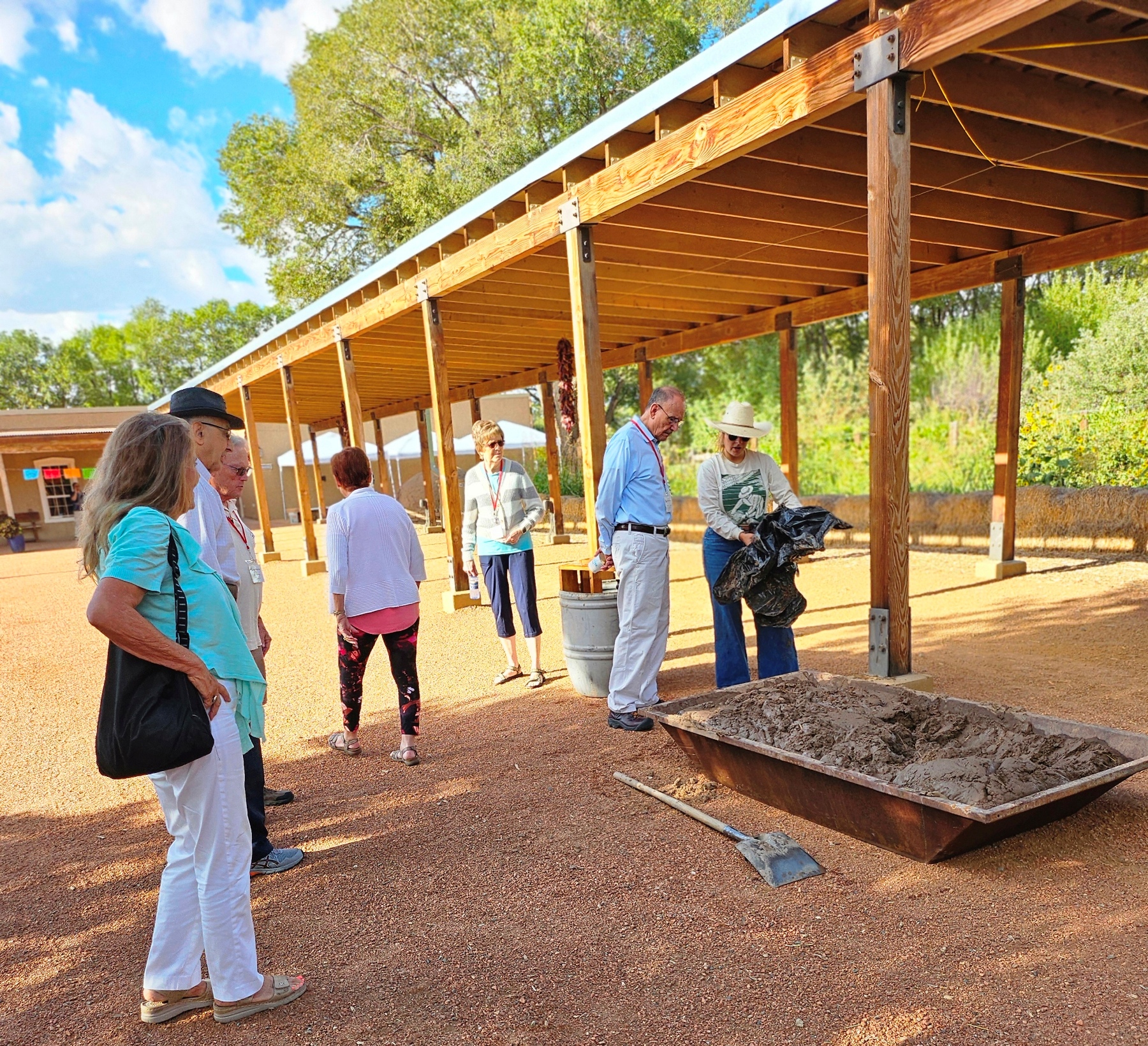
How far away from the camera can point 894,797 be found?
2.72 m

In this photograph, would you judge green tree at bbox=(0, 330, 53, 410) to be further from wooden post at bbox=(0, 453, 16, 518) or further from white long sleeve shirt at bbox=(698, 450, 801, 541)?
white long sleeve shirt at bbox=(698, 450, 801, 541)

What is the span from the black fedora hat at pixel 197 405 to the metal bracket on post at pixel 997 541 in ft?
24.7

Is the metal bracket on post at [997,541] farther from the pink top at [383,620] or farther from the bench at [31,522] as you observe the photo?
the bench at [31,522]

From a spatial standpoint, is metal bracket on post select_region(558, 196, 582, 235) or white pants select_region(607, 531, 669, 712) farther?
metal bracket on post select_region(558, 196, 582, 235)

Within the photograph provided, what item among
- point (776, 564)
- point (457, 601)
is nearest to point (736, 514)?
point (776, 564)

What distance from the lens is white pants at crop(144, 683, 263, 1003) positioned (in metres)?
2.17

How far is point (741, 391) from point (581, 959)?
2435cm

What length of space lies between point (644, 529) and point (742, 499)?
70cm

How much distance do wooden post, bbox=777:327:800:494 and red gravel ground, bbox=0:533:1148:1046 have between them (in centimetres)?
489

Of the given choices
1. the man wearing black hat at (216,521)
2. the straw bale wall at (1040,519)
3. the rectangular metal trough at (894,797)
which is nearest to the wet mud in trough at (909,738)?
the rectangular metal trough at (894,797)

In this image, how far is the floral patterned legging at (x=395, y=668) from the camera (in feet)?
13.4

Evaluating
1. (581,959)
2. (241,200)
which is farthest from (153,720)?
(241,200)

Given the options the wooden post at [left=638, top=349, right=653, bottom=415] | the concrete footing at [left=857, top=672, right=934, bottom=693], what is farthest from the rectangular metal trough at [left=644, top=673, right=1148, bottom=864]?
the wooden post at [left=638, top=349, right=653, bottom=415]

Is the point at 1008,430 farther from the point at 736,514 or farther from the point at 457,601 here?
the point at 457,601
